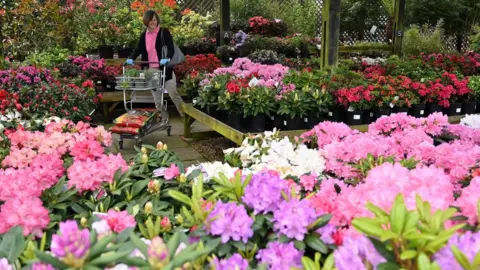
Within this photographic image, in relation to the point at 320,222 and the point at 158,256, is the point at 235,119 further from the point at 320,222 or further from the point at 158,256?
the point at 158,256

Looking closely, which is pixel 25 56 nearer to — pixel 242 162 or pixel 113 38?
pixel 113 38

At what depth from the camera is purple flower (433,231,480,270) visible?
0.94 metres

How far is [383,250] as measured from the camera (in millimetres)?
989

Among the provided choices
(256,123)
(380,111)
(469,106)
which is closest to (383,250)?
(256,123)

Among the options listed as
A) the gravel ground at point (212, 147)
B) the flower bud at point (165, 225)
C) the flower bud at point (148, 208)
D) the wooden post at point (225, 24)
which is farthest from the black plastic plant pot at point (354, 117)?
the wooden post at point (225, 24)

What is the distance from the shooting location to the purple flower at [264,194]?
1350 millimetres

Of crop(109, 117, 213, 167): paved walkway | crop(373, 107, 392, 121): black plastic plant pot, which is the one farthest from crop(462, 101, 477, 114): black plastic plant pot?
crop(109, 117, 213, 167): paved walkway

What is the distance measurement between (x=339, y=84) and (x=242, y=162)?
2555 mm

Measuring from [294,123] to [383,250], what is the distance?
365 centimetres

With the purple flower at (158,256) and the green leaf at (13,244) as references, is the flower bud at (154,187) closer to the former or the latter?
the green leaf at (13,244)

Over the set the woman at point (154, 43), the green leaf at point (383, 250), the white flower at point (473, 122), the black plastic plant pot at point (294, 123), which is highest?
the woman at point (154, 43)

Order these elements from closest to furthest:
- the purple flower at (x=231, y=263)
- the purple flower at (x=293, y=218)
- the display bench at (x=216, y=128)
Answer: the purple flower at (x=231, y=263) → the purple flower at (x=293, y=218) → the display bench at (x=216, y=128)

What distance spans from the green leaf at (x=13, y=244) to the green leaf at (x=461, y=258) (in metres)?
0.95

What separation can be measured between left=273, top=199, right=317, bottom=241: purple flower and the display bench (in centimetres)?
233
